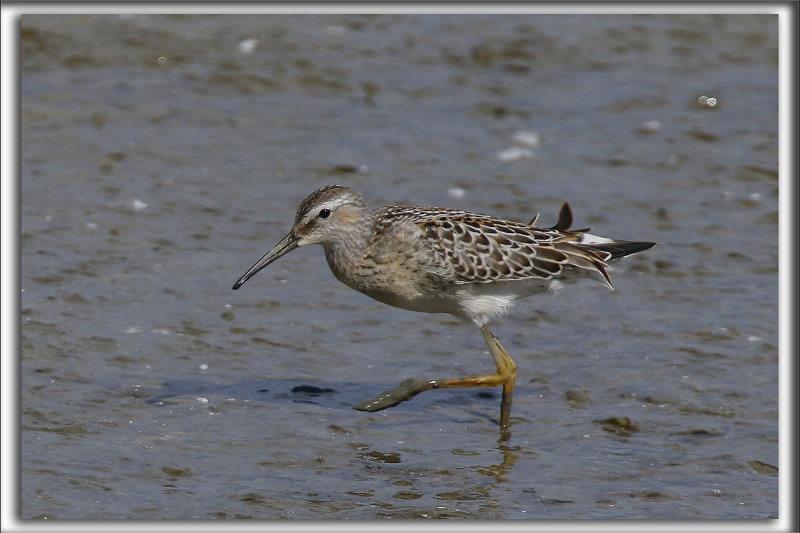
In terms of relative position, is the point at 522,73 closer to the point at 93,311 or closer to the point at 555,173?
the point at 555,173

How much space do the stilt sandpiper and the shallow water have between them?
2.45 ft

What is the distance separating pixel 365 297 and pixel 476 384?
89.8 inches

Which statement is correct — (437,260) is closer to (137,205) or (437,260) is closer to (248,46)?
(137,205)

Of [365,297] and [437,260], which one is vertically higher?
[437,260]

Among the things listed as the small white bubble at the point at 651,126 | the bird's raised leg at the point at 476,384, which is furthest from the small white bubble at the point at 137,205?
the small white bubble at the point at 651,126

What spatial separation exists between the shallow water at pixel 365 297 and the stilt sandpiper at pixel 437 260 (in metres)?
0.75

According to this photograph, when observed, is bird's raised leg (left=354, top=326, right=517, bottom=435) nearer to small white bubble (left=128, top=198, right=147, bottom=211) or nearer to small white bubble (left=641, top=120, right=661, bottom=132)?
small white bubble (left=128, top=198, right=147, bottom=211)

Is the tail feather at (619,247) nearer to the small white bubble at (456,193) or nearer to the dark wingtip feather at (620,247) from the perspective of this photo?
the dark wingtip feather at (620,247)

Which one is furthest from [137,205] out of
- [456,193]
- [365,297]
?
[456,193]

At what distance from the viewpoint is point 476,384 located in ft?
30.8

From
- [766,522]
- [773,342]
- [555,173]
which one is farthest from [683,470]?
[555,173]

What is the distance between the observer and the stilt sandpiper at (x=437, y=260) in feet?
29.7

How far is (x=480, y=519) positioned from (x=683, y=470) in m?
1.65

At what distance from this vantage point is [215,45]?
16938 mm
